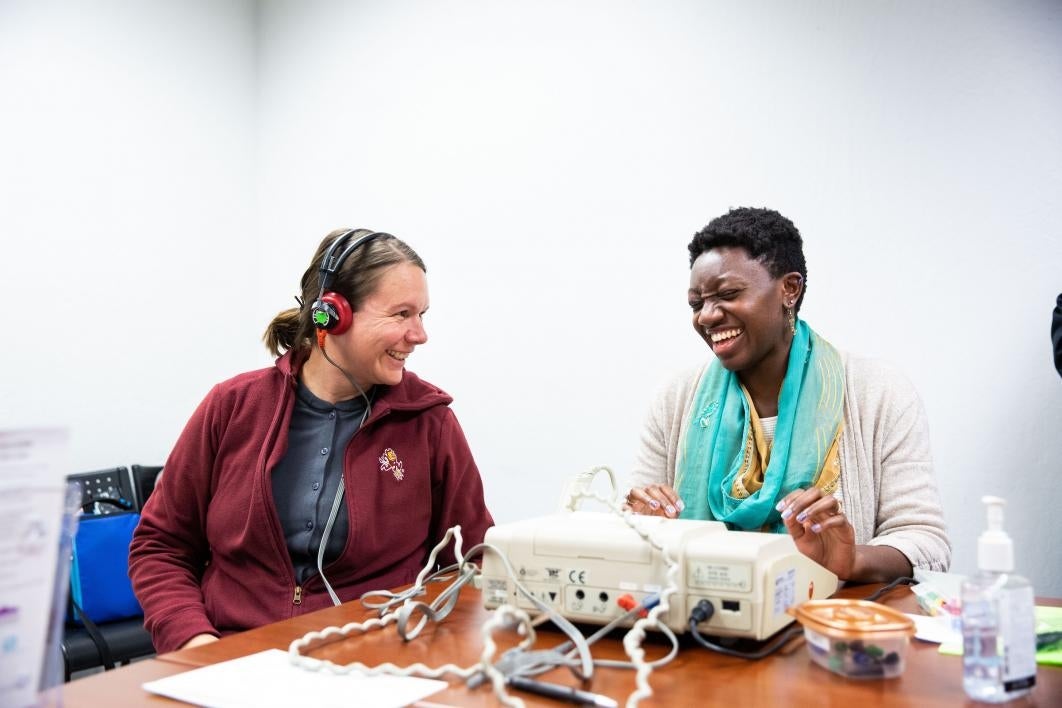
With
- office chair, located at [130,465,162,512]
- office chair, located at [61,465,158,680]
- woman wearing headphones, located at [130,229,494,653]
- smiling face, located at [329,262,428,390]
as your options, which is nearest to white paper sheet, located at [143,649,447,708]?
woman wearing headphones, located at [130,229,494,653]

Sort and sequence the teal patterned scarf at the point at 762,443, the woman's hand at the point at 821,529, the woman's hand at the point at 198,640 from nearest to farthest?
the woman's hand at the point at 821,529
the woman's hand at the point at 198,640
the teal patterned scarf at the point at 762,443

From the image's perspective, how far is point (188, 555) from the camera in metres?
1.57

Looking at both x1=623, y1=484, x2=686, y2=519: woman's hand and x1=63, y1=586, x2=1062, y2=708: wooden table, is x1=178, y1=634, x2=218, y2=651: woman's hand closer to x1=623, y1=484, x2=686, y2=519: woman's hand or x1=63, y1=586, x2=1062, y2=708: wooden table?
x1=63, y1=586, x2=1062, y2=708: wooden table

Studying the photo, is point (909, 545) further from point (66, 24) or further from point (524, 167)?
point (66, 24)

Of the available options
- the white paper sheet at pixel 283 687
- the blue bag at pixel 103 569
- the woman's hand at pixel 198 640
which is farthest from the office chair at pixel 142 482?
the white paper sheet at pixel 283 687

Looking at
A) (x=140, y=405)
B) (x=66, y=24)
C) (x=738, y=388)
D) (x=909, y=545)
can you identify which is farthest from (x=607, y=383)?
(x=66, y=24)

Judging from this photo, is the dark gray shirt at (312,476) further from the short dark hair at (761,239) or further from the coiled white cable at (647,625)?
the short dark hair at (761,239)

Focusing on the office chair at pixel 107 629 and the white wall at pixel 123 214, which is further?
the white wall at pixel 123 214

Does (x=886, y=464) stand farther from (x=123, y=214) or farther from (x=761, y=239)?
(x=123, y=214)

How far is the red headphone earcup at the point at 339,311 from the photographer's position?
1.62 m

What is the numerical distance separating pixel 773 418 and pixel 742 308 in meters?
0.24

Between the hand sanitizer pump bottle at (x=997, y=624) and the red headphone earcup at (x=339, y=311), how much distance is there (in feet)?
3.70

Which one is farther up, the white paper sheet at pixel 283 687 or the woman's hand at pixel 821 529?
the woman's hand at pixel 821 529

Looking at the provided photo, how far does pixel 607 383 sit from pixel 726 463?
3.47ft
